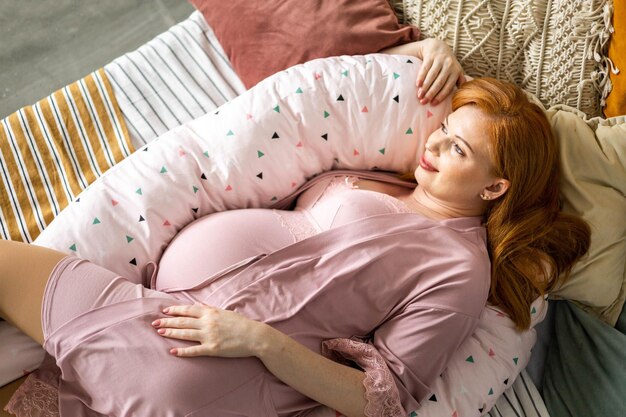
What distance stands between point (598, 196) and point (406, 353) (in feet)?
2.17

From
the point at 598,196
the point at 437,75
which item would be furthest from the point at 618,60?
the point at 437,75

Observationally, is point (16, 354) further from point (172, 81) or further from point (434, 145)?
point (434, 145)

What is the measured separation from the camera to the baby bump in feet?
4.64

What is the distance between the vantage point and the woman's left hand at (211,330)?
1.25m

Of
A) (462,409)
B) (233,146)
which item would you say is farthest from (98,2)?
(462,409)

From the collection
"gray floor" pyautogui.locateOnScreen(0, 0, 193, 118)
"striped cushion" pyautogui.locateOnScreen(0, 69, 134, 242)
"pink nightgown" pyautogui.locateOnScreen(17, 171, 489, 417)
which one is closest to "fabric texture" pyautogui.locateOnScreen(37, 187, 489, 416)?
"pink nightgown" pyautogui.locateOnScreen(17, 171, 489, 417)

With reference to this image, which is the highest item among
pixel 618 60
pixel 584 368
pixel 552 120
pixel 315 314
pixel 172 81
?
pixel 172 81

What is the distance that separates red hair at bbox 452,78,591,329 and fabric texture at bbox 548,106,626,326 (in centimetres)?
3

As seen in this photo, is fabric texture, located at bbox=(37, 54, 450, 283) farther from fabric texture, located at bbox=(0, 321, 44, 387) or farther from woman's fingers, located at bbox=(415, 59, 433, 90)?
fabric texture, located at bbox=(0, 321, 44, 387)

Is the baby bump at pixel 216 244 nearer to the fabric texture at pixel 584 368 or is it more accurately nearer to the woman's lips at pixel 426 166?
the woman's lips at pixel 426 166

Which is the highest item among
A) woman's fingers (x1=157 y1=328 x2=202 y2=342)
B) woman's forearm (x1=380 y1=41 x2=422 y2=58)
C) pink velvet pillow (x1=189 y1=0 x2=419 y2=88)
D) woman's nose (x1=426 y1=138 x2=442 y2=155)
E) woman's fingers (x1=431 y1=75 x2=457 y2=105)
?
pink velvet pillow (x1=189 y1=0 x2=419 y2=88)

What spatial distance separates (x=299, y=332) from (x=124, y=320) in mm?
372

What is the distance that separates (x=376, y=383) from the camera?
131 cm

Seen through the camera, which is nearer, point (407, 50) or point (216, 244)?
point (216, 244)
